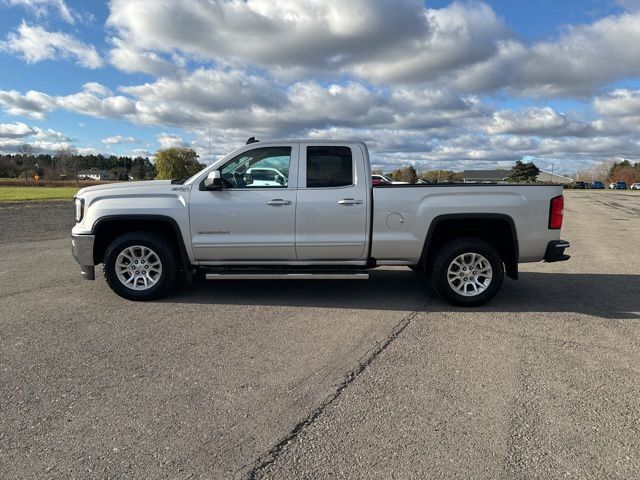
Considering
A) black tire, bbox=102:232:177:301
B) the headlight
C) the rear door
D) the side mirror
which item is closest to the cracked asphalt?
black tire, bbox=102:232:177:301

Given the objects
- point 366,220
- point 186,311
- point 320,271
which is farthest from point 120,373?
point 366,220

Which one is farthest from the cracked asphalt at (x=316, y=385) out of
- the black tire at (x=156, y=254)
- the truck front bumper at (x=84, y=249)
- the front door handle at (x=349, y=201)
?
the front door handle at (x=349, y=201)

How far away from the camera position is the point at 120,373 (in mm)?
3840

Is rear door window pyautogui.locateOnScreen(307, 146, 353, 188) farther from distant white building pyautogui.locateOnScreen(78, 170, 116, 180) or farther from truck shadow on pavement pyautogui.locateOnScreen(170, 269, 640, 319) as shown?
distant white building pyautogui.locateOnScreen(78, 170, 116, 180)

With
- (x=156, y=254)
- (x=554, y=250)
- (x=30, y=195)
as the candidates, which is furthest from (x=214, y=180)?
(x=30, y=195)

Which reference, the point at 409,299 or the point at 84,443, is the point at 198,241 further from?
the point at 84,443

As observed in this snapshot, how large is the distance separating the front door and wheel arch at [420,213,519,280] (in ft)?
5.69

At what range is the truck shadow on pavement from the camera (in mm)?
5852

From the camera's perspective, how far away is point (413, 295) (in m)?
6.40

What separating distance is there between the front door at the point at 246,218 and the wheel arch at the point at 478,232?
→ 5.69 ft

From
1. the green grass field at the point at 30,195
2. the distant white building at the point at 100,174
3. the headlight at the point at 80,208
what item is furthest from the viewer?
the distant white building at the point at 100,174

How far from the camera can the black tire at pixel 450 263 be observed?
575cm

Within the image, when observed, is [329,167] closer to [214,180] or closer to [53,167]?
[214,180]

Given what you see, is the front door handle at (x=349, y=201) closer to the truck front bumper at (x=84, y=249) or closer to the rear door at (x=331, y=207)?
the rear door at (x=331, y=207)
